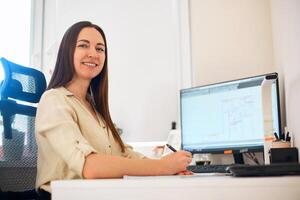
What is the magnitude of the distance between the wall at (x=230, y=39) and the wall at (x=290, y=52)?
0.26m

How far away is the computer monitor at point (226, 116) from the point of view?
1760mm

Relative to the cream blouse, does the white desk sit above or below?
below

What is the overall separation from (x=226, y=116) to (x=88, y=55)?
0.79 meters

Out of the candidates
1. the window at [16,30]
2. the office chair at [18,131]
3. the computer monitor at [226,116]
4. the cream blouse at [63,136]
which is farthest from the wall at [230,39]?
the window at [16,30]

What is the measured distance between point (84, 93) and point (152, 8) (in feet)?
3.64

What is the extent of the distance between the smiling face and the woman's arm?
48cm

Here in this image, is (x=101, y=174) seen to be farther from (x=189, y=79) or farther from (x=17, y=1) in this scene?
(x=17, y=1)

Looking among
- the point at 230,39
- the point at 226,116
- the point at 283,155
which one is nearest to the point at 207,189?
the point at 283,155

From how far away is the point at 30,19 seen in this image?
270cm

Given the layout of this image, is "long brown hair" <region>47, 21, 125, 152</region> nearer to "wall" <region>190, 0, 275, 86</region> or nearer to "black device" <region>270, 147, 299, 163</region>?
"black device" <region>270, 147, 299, 163</region>

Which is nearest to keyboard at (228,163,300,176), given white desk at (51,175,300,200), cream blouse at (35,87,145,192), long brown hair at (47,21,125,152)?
white desk at (51,175,300,200)

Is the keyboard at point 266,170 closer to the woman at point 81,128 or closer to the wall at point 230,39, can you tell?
the woman at point 81,128

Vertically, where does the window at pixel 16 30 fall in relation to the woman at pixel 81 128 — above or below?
above

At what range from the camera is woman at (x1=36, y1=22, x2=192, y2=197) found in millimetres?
1049
